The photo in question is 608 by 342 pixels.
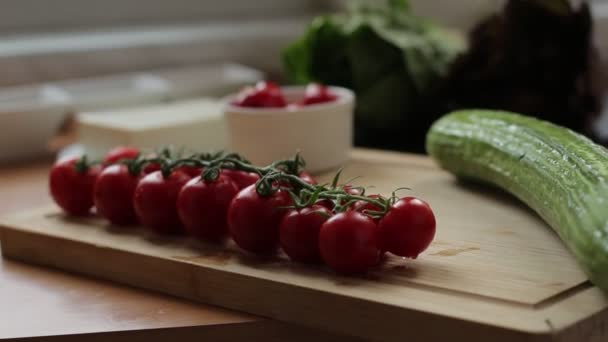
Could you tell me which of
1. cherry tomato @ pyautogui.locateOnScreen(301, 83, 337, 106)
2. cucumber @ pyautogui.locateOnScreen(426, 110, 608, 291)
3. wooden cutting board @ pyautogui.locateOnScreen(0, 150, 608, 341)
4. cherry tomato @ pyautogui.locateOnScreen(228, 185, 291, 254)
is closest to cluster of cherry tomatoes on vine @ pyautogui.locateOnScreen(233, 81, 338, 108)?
cherry tomato @ pyautogui.locateOnScreen(301, 83, 337, 106)

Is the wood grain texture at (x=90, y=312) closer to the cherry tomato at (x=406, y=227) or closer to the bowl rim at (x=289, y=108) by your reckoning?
the cherry tomato at (x=406, y=227)

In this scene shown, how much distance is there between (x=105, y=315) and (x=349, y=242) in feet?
1.05

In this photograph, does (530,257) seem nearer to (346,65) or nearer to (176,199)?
(176,199)

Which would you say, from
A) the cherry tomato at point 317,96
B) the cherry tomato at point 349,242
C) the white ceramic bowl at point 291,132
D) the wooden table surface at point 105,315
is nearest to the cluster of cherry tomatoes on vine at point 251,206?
the cherry tomato at point 349,242

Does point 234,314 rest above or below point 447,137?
below

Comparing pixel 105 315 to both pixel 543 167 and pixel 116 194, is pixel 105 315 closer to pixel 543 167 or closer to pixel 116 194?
pixel 116 194

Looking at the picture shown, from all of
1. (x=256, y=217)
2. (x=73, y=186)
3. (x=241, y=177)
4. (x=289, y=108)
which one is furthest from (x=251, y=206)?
(x=289, y=108)

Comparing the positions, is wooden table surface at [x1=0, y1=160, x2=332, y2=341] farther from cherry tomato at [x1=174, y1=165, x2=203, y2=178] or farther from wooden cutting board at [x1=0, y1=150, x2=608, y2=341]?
cherry tomato at [x1=174, y1=165, x2=203, y2=178]

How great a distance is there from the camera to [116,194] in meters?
1.28

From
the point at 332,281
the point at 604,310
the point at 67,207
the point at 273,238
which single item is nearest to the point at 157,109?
the point at 67,207

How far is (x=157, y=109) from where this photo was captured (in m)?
1.93

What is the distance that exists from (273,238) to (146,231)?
25cm

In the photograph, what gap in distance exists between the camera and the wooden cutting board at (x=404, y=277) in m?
0.91

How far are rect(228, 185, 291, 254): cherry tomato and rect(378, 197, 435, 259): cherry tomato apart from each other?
0.14m
